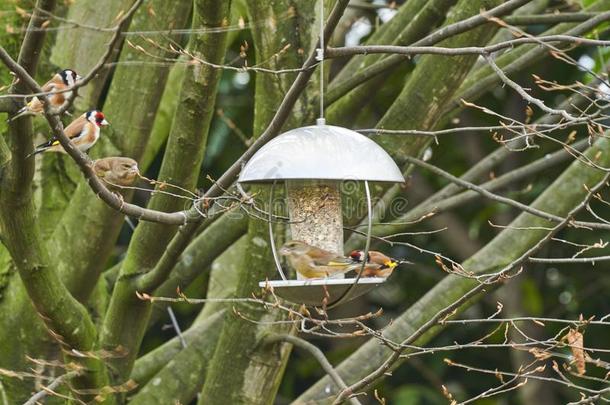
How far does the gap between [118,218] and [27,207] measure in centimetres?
107

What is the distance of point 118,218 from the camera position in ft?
15.8

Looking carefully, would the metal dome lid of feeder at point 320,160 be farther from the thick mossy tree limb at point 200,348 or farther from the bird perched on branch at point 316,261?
the thick mossy tree limb at point 200,348

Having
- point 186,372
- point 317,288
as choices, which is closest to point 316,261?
point 317,288

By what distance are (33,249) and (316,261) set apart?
1.07 m

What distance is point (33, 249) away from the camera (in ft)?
12.8

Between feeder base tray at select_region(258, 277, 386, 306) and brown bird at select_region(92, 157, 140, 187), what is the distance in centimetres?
113

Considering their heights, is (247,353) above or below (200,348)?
above

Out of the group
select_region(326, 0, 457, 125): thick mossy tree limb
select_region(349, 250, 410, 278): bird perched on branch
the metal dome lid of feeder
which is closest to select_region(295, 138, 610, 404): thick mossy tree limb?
select_region(326, 0, 457, 125): thick mossy tree limb

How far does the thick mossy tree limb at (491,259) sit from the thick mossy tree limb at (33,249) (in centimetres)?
107

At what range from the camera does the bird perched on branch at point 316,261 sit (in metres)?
3.50

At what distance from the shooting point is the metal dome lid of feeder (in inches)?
122

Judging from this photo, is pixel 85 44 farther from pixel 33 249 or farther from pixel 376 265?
pixel 376 265

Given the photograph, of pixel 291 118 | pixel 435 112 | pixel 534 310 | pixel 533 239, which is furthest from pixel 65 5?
pixel 534 310

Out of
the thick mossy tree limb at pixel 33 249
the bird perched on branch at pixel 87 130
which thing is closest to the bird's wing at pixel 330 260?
the thick mossy tree limb at pixel 33 249
